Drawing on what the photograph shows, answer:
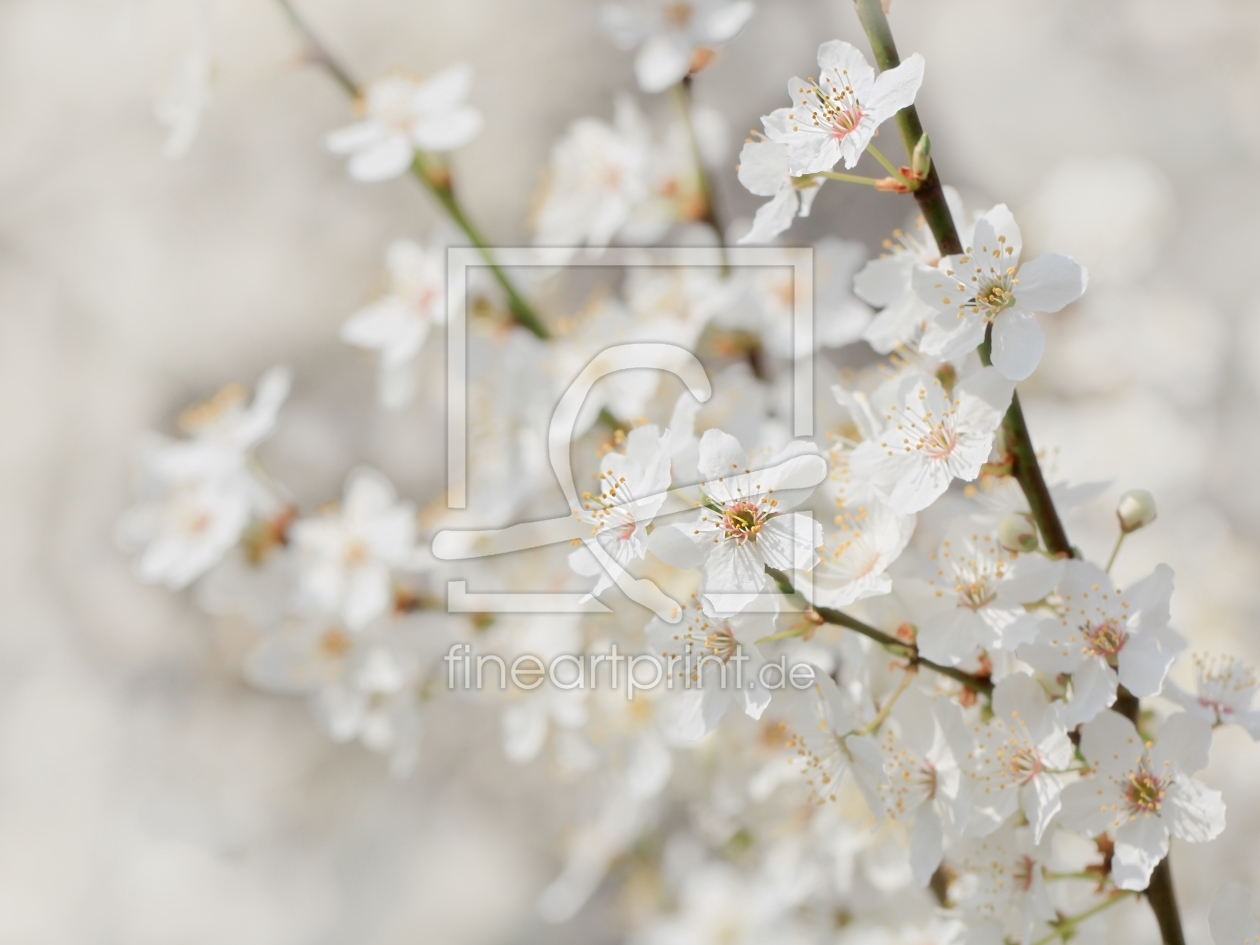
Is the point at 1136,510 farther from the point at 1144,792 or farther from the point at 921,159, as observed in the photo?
the point at 921,159

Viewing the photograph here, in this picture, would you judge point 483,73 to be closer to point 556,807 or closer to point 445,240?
point 445,240

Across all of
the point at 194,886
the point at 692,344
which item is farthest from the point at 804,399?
the point at 194,886

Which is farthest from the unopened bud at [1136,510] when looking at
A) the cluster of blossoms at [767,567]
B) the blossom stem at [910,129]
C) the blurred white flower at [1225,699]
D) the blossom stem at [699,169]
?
the blossom stem at [699,169]

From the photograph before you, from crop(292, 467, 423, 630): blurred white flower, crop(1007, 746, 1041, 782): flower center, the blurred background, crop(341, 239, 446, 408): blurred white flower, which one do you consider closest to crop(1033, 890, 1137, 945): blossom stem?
crop(1007, 746, 1041, 782): flower center

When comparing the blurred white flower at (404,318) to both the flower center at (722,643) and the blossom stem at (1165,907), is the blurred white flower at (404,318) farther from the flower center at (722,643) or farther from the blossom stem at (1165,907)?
the blossom stem at (1165,907)

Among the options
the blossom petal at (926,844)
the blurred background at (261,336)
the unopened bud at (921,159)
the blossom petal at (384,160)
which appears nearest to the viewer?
the unopened bud at (921,159)
